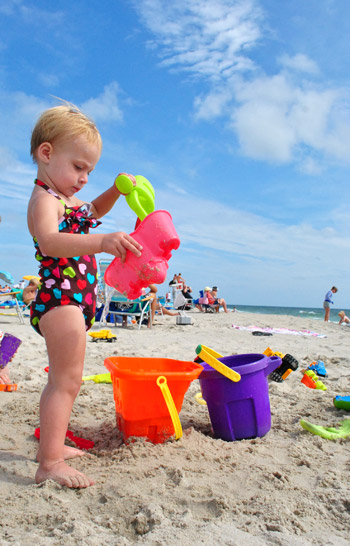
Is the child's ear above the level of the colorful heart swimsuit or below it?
above

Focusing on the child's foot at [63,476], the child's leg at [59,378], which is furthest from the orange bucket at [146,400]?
the child's foot at [63,476]

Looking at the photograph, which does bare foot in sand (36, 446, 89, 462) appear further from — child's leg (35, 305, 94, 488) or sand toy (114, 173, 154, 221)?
sand toy (114, 173, 154, 221)

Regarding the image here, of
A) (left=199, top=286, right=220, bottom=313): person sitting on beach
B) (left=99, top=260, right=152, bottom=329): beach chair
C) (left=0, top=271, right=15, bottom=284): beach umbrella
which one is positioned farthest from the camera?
(left=199, top=286, right=220, bottom=313): person sitting on beach

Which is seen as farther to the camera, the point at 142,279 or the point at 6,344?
the point at 6,344

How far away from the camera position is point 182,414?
271 cm

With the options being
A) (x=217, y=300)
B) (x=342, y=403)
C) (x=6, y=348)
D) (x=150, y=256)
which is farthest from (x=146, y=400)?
(x=217, y=300)

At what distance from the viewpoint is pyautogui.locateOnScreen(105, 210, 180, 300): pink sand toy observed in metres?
1.71

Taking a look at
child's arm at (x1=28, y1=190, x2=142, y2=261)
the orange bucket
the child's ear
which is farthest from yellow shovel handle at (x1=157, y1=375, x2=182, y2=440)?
the child's ear

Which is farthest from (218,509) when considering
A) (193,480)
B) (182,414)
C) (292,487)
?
(182,414)

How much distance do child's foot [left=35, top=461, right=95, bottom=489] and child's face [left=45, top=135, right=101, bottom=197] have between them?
48.9 inches

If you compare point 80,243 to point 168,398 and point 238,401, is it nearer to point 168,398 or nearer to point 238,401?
point 168,398

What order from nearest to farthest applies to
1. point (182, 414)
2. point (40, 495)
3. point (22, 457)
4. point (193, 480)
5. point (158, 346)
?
1. point (40, 495)
2. point (193, 480)
3. point (22, 457)
4. point (182, 414)
5. point (158, 346)

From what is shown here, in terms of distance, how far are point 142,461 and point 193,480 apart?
0.92ft

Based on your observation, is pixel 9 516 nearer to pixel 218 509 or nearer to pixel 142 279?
pixel 218 509
